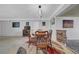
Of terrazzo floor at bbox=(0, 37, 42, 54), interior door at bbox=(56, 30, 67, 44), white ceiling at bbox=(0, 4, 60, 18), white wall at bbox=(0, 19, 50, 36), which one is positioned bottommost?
terrazzo floor at bbox=(0, 37, 42, 54)

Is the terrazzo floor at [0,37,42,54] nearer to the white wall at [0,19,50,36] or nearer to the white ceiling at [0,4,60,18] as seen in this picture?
the white wall at [0,19,50,36]

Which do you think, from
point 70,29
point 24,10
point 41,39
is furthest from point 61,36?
point 24,10

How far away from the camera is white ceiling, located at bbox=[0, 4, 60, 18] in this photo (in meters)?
1.93

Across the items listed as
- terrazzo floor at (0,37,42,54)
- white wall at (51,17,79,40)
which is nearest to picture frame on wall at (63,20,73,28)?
white wall at (51,17,79,40)

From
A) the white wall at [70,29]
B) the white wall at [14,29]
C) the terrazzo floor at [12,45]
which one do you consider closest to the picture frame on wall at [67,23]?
the white wall at [70,29]

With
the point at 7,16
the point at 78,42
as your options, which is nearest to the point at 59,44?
the point at 78,42

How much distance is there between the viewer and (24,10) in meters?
2.00

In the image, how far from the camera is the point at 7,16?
6.53 ft

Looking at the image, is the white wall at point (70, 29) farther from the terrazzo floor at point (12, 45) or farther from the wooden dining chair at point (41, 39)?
the terrazzo floor at point (12, 45)

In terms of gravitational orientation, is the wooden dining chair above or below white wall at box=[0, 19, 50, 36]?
below

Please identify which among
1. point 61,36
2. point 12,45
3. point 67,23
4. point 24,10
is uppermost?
point 24,10

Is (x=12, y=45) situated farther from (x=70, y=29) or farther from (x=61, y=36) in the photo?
(x=70, y=29)

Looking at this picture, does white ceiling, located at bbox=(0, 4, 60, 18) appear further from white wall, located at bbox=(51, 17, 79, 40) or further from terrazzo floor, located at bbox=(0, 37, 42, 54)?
terrazzo floor, located at bbox=(0, 37, 42, 54)
